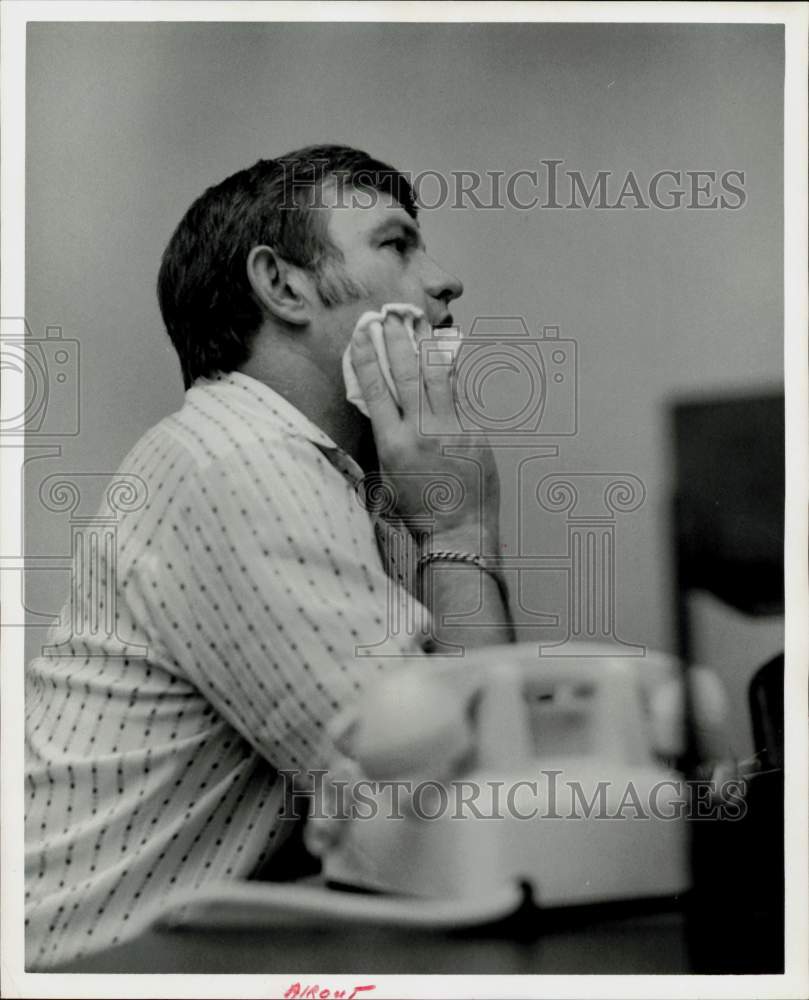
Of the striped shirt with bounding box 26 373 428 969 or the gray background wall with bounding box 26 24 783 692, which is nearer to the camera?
the striped shirt with bounding box 26 373 428 969

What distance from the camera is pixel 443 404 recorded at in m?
1.80

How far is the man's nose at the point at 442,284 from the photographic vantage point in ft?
5.92

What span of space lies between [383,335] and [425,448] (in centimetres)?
19

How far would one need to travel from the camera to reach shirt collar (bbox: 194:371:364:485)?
1767 millimetres

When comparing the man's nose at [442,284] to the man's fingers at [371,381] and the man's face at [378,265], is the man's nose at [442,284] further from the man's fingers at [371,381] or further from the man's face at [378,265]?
the man's fingers at [371,381]

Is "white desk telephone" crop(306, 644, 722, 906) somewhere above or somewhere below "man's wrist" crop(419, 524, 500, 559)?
below

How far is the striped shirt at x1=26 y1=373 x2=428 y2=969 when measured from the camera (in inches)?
67.5

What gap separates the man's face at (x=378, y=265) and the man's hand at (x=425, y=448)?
0.04 meters

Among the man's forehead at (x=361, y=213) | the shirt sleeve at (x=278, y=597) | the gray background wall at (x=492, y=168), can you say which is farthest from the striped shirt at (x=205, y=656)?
the man's forehead at (x=361, y=213)

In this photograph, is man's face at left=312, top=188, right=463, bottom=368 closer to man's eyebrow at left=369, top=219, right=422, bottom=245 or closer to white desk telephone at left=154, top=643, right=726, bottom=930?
man's eyebrow at left=369, top=219, right=422, bottom=245

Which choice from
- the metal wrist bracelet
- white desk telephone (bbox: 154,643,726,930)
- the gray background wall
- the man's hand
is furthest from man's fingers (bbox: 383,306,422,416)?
white desk telephone (bbox: 154,643,726,930)

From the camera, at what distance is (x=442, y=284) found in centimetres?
181

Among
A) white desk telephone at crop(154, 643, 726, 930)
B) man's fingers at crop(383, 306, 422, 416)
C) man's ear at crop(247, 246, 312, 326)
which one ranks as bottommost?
white desk telephone at crop(154, 643, 726, 930)

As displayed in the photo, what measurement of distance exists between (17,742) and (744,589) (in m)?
1.19
